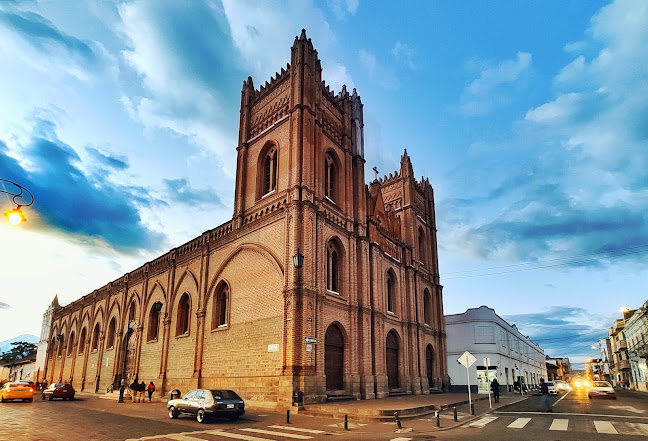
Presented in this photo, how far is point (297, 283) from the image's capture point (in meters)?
20.2

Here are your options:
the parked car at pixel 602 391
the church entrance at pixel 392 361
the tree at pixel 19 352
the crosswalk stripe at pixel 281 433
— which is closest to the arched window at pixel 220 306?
the church entrance at pixel 392 361

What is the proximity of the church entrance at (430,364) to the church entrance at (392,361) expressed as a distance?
588 centimetres

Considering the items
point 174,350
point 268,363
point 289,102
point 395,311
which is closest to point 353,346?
point 268,363

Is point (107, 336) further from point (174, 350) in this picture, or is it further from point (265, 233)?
point (265, 233)

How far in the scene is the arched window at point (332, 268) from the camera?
23.6m

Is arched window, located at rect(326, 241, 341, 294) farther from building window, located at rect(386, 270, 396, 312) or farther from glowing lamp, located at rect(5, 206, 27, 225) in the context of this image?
glowing lamp, located at rect(5, 206, 27, 225)

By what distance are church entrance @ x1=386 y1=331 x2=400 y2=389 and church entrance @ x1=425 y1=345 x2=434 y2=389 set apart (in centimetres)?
588

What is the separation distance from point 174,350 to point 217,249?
26.2 ft

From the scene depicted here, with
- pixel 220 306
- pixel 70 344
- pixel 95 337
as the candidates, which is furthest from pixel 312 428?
pixel 70 344

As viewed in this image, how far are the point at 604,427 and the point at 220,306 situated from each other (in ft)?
66.7

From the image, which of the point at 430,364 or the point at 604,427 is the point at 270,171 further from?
the point at 430,364

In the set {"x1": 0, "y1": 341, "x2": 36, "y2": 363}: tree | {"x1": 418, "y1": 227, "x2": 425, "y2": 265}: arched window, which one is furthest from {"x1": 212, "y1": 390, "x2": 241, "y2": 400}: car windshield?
{"x1": 0, "y1": 341, "x2": 36, "y2": 363}: tree

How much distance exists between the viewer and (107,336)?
41.2 metres

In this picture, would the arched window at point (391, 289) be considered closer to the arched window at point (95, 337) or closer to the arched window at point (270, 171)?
the arched window at point (270, 171)
